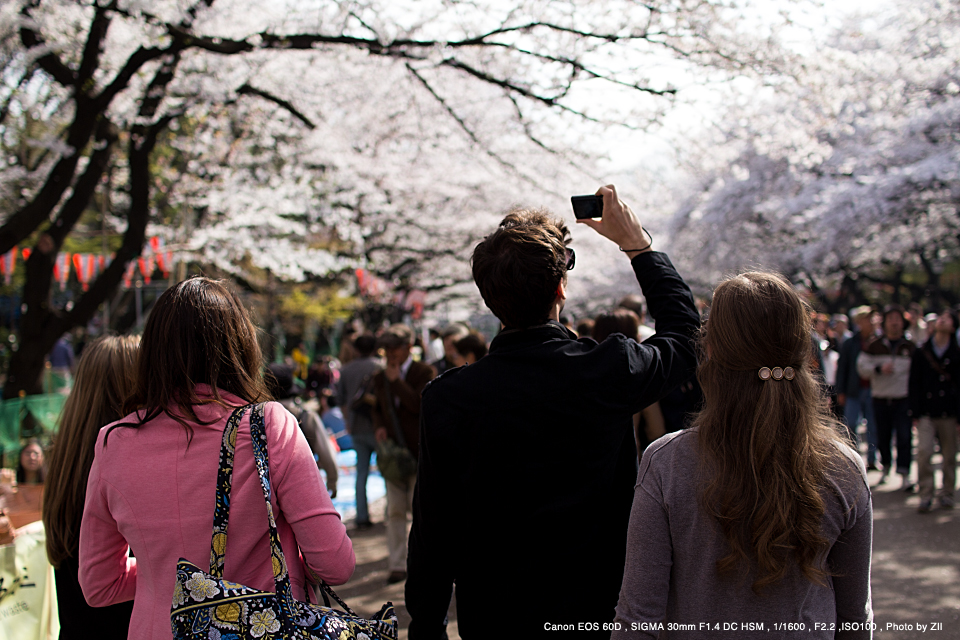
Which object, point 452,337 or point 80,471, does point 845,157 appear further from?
point 80,471

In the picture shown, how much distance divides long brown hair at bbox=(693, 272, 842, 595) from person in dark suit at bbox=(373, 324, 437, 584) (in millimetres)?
3909

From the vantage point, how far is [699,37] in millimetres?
5703

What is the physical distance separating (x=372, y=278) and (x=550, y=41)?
1597 centimetres

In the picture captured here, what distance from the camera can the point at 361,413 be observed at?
22.1 feet

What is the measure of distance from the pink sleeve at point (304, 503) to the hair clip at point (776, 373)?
1.04 metres

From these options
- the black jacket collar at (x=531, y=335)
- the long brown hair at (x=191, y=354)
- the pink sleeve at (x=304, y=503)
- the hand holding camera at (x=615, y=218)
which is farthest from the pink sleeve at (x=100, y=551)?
the hand holding camera at (x=615, y=218)

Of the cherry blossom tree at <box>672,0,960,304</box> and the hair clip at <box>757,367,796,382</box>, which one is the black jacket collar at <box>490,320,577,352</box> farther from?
the cherry blossom tree at <box>672,0,960,304</box>

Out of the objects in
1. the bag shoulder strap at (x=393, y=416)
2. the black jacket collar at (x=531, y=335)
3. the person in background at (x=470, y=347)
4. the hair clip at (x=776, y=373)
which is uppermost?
the black jacket collar at (x=531, y=335)

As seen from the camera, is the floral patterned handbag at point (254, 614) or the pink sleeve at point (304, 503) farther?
the pink sleeve at point (304, 503)

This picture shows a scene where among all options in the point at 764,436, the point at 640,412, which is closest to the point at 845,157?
the point at 640,412

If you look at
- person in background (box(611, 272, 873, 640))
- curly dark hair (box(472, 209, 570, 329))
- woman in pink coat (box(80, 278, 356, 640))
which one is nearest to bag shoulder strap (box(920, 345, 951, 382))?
person in background (box(611, 272, 873, 640))

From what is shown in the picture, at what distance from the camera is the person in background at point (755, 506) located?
61.1 inches

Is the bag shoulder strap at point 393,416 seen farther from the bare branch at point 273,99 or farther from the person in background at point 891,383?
the person in background at point 891,383

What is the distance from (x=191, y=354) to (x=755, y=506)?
1.41 meters
